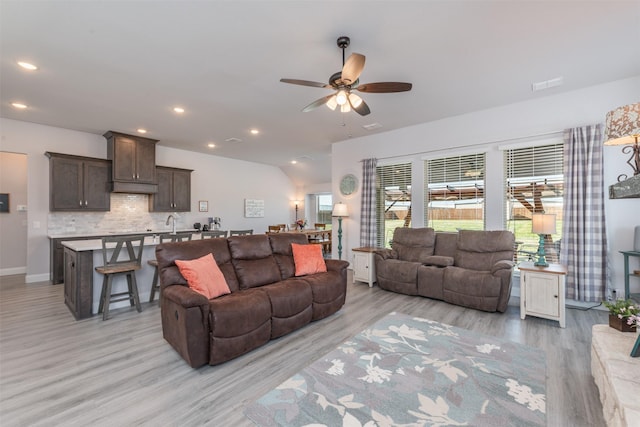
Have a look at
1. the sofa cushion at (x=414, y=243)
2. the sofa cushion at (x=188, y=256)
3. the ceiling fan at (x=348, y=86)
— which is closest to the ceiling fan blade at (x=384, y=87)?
the ceiling fan at (x=348, y=86)

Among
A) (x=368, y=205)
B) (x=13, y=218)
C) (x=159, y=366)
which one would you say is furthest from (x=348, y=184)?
(x=13, y=218)

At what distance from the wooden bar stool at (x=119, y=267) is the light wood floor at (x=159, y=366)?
7.5 inches

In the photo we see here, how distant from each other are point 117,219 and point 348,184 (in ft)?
16.8

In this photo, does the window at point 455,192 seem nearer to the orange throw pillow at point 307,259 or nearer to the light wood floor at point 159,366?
the light wood floor at point 159,366

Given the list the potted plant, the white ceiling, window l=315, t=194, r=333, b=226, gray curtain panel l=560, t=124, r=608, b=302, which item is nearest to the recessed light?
the white ceiling

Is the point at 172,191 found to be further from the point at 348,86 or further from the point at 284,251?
the point at 348,86

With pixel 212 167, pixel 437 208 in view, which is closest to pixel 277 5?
pixel 437 208

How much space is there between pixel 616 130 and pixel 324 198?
889cm

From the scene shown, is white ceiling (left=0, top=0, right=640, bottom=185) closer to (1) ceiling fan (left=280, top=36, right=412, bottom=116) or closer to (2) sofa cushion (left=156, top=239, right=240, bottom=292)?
(1) ceiling fan (left=280, top=36, right=412, bottom=116)

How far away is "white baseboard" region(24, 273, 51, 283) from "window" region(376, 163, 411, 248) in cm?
643

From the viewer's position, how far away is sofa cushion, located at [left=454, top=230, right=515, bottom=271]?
398 centimetres

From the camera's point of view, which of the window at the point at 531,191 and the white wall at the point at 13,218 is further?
the white wall at the point at 13,218

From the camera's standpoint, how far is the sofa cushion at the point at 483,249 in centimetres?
398

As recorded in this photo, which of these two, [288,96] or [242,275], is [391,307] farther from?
[288,96]
